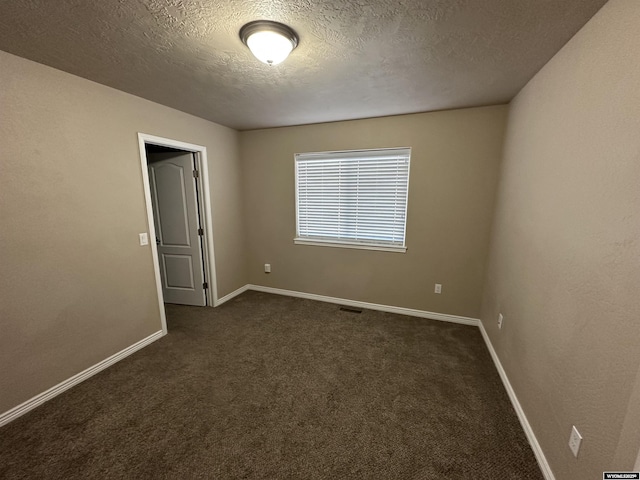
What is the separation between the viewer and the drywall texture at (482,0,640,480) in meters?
0.99

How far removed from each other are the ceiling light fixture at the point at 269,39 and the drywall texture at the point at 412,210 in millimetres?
1801

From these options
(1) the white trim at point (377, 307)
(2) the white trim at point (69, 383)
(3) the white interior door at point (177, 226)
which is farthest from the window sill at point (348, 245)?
(2) the white trim at point (69, 383)

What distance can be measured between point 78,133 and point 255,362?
94.2 inches

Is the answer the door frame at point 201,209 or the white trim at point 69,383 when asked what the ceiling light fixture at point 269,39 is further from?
the white trim at point 69,383

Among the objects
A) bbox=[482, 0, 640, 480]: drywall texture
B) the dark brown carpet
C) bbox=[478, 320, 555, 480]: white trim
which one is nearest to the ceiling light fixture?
bbox=[482, 0, 640, 480]: drywall texture

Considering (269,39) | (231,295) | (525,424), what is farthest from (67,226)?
(525,424)

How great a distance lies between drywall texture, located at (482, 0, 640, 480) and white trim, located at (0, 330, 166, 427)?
10.8 ft

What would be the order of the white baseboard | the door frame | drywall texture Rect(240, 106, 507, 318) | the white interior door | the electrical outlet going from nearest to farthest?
the electrical outlet
the door frame
drywall texture Rect(240, 106, 507, 318)
the white interior door
the white baseboard

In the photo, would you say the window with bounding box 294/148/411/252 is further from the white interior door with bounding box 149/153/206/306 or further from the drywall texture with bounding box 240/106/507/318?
the white interior door with bounding box 149/153/206/306

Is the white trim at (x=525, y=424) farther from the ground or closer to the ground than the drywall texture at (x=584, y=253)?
closer to the ground

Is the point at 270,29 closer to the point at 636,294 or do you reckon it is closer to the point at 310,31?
the point at 310,31

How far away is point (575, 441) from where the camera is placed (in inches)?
46.9

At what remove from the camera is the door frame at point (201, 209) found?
8.29ft

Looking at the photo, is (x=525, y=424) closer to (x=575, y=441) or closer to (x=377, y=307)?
(x=575, y=441)
